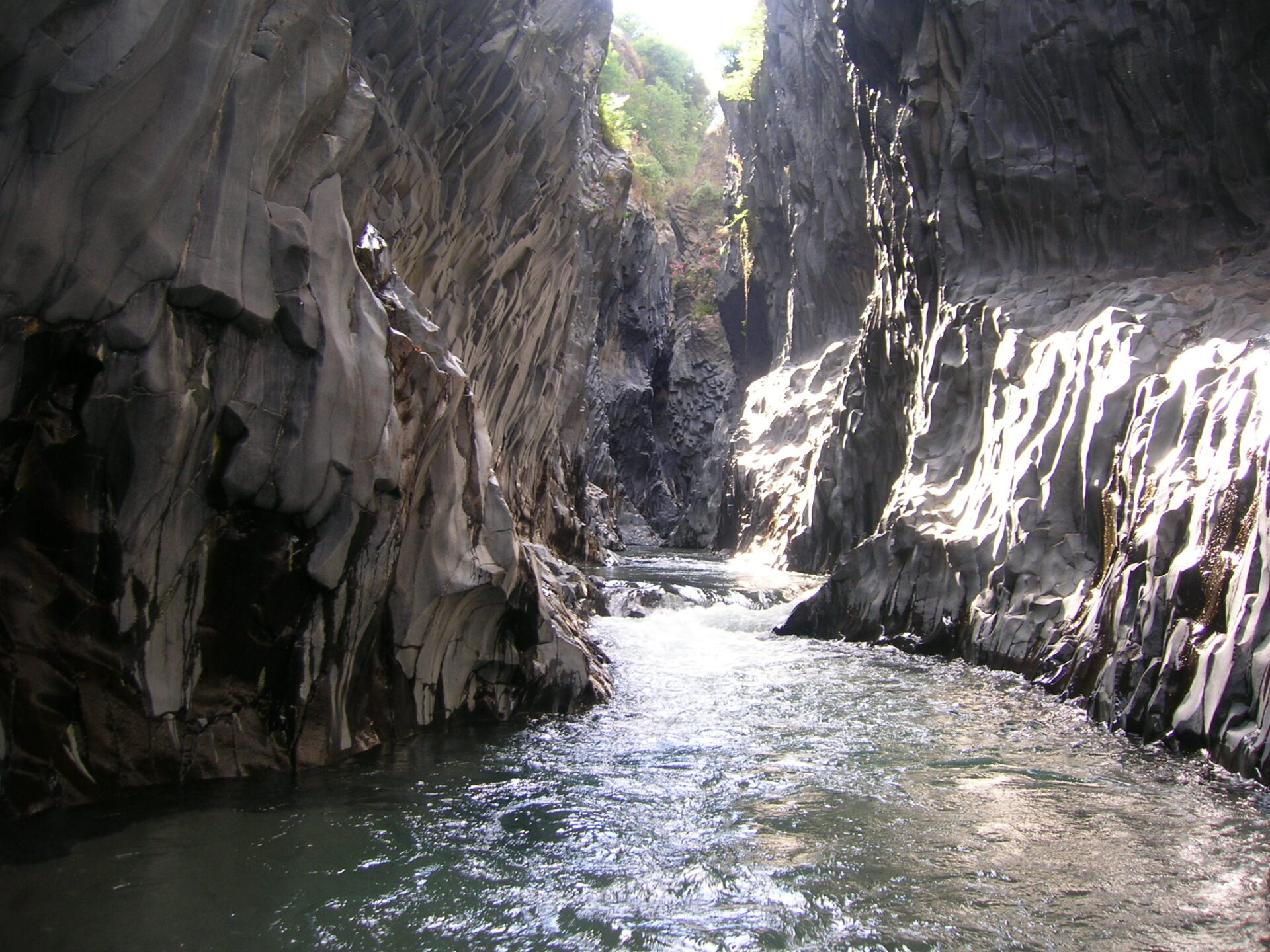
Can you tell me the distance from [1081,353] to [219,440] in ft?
28.9

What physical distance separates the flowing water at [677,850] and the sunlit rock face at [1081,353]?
4.28 ft

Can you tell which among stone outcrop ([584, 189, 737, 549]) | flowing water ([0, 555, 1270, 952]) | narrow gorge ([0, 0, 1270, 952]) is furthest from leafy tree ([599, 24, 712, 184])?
flowing water ([0, 555, 1270, 952])

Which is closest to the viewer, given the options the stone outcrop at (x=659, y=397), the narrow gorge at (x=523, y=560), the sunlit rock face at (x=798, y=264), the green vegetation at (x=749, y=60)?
the narrow gorge at (x=523, y=560)

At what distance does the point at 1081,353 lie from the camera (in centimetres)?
1034

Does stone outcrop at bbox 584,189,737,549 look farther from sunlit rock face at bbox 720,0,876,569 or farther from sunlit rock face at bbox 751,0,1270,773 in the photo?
sunlit rock face at bbox 751,0,1270,773

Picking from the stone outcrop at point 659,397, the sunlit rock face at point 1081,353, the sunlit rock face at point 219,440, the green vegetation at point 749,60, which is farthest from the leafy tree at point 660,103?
the sunlit rock face at point 219,440

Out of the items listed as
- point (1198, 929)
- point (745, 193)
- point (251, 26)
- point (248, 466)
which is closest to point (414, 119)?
point (251, 26)

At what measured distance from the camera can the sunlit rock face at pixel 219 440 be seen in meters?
4.15

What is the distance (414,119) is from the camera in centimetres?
1177

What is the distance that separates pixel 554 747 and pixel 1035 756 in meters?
3.17

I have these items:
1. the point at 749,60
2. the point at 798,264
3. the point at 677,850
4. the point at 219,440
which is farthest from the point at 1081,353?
the point at 749,60

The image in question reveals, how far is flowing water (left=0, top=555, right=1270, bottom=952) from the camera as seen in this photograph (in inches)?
145

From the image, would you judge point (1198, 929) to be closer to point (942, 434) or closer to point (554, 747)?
point (554, 747)

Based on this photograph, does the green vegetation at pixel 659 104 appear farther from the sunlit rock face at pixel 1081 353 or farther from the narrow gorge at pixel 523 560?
the narrow gorge at pixel 523 560
